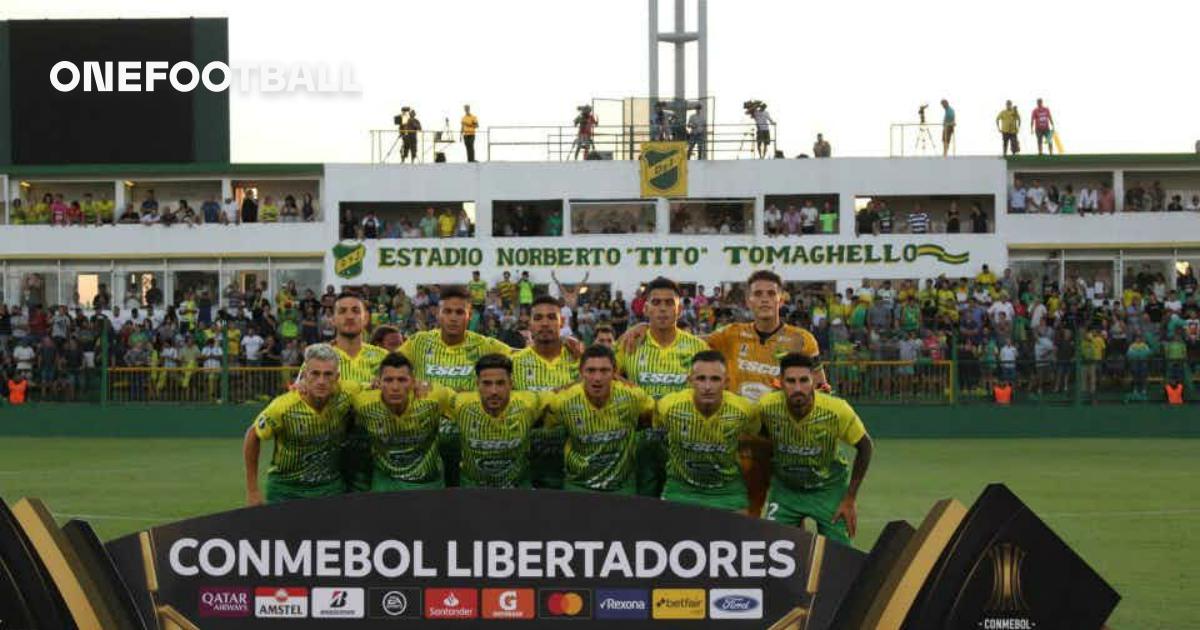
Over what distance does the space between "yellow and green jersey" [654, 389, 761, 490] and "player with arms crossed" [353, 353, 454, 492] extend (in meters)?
1.27

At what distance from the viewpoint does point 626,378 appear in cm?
984

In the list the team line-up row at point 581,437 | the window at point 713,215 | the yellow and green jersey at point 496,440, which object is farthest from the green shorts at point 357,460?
the window at point 713,215

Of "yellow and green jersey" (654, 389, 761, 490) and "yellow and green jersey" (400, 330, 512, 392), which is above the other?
"yellow and green jersey" (400, 330, 512, 392)

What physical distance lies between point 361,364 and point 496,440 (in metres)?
2.15

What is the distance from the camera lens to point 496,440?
8.59 m

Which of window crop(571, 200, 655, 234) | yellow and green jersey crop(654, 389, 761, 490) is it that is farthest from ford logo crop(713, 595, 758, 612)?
window crop(571, 200, 655, 234)

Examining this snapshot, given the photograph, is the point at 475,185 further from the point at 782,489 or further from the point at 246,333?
the point at 782,489

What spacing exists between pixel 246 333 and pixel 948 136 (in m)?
18.3

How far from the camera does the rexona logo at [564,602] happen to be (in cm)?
573

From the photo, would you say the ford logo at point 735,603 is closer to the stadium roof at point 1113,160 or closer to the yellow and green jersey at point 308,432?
the yellow and green jersey at point 308,432

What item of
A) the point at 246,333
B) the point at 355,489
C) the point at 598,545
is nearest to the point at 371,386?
the point at 355,489

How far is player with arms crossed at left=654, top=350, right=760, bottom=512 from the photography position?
8484mm

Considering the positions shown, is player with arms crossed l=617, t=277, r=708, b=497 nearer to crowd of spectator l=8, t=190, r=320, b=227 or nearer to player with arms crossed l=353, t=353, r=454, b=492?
player with arms crossed l=353, t=353, r=454, b=492

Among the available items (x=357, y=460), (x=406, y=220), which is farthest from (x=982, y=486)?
(x=406, y=220)
